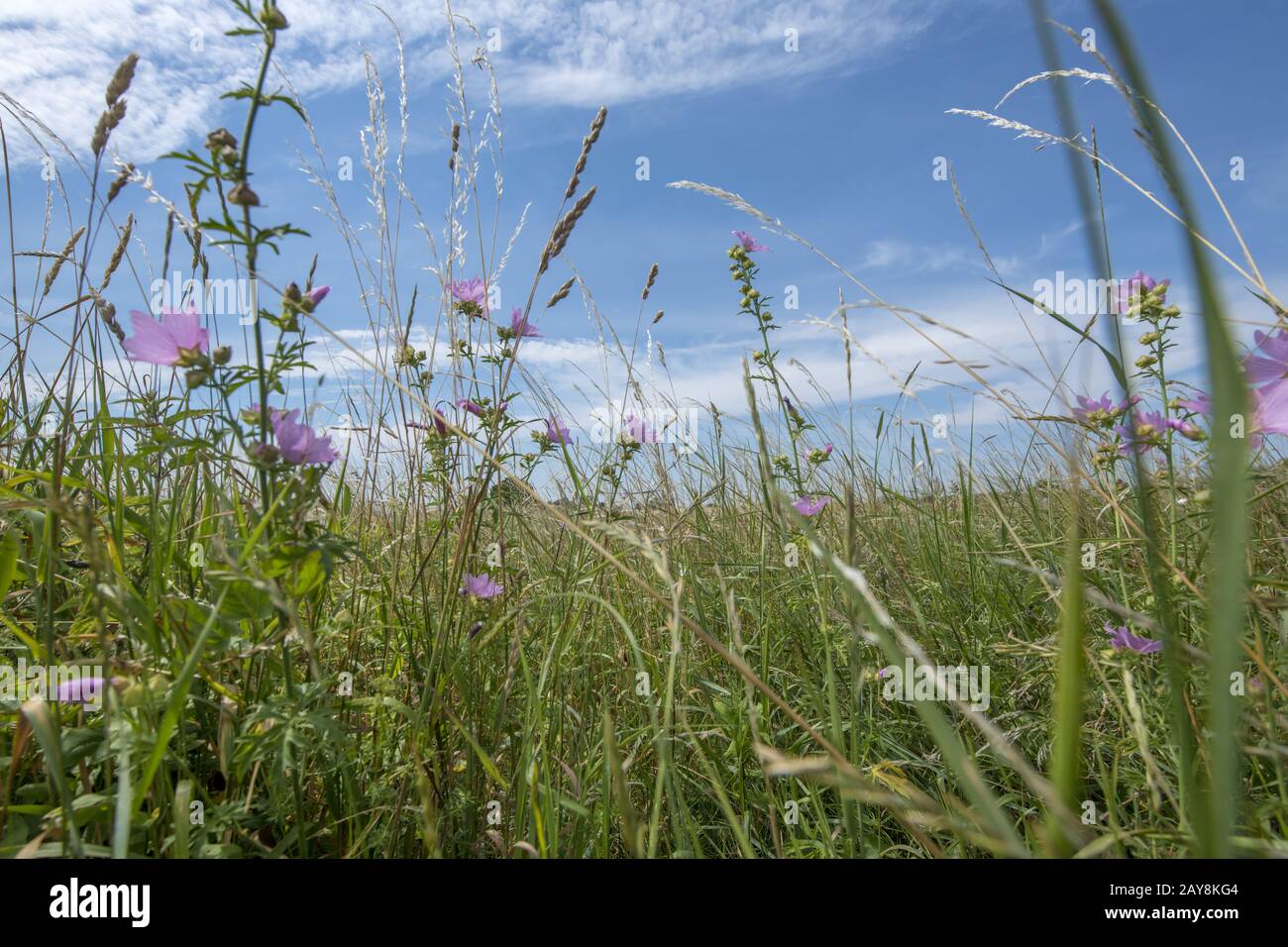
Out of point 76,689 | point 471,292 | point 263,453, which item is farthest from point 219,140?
point 471,292

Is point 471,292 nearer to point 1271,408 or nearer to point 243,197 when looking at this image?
point 243,197

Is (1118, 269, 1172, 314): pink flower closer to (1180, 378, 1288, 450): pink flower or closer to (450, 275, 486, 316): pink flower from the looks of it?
(1180, 378, 1288, 450): pink flower

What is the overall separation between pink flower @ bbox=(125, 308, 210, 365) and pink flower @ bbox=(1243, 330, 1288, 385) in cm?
147

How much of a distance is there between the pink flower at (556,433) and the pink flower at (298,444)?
0.72 meters

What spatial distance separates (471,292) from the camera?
6.35 ft

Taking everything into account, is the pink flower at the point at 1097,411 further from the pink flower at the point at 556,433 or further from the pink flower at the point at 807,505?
the pink flower at the point at 556,433

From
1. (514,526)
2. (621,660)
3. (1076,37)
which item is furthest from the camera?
(514,526)

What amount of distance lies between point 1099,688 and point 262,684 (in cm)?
160

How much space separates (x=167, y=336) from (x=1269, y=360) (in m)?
1.54

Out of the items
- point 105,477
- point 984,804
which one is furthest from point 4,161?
point 984,804

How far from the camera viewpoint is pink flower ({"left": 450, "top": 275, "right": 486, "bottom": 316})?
→ 193 cm

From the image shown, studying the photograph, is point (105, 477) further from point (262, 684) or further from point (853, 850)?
point (853, 850)

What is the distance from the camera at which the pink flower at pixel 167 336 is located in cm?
107

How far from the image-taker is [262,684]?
1180 millimetres
